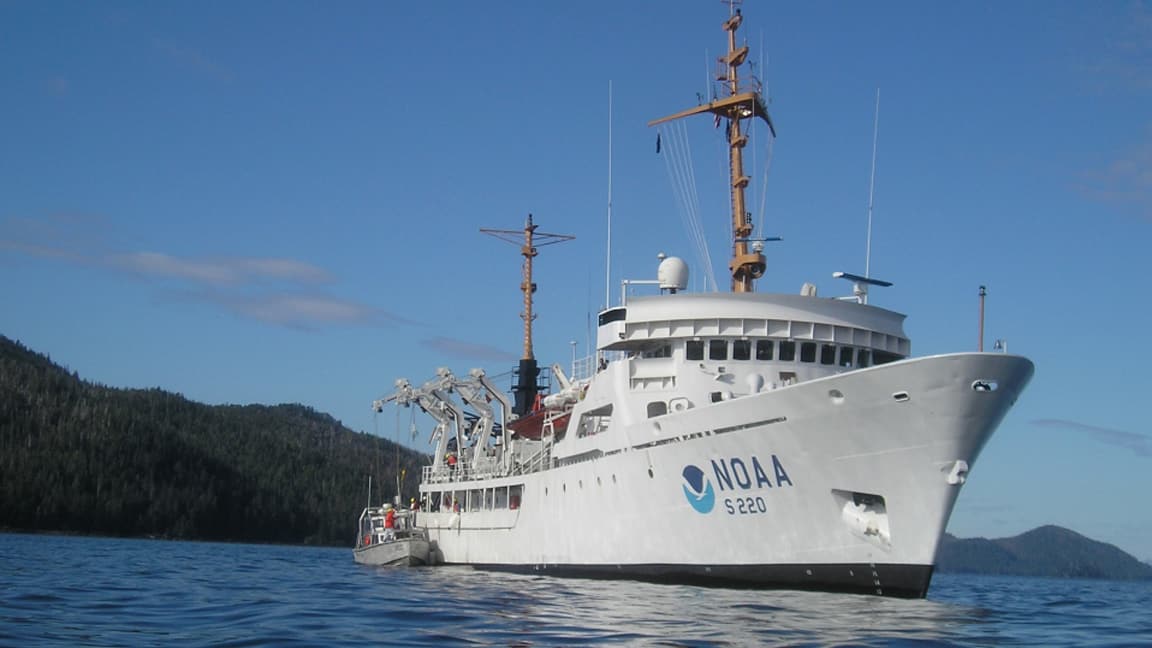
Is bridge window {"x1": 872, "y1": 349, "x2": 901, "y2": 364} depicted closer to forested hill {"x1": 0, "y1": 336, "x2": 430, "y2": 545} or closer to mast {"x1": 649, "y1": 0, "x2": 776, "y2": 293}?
mast {"x1": 649, "y1": 0, "x2": 776, "y2": 293}

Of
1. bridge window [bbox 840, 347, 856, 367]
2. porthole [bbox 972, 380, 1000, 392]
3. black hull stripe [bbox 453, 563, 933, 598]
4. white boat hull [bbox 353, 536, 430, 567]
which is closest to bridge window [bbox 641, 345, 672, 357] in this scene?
bridge window [bbox 840, 347, 856, 367]

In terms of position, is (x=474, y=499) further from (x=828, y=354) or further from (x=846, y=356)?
(x=846, y=356)

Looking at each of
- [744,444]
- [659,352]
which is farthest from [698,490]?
[659,352]

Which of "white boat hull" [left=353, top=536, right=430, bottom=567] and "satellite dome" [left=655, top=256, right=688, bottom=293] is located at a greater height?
"satellite dome" [left=655, top=256, right=688, bottom=293]

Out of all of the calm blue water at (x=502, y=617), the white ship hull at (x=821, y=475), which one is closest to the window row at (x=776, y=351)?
the white ship hull at (x=821, y=475)

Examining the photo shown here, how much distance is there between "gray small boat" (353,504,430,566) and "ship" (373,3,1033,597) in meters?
3.78

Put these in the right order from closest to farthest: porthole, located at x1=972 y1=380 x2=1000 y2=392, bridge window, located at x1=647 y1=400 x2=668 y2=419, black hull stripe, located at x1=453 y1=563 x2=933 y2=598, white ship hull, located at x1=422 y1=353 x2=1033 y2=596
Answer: porthole, located at x1=972 y1=380 x2=1000 y2=392 < white ship hull, located at x1=422 y1=353 x2=1033 y2=596 < black hull stripe, located at x1=453 y1=563 x2=933 y2=598 < bridge window, located at x1=647 y1=400 x2=668 y2=419

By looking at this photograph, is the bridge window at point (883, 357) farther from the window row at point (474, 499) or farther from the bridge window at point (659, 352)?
the window row at point (474, 499)

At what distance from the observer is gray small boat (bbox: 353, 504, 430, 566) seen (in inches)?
1694

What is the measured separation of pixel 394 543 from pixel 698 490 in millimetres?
22051

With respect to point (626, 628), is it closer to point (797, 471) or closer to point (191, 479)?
point (797, 471)

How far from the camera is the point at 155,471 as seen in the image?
421ft

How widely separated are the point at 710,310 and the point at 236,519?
11290 centimetres

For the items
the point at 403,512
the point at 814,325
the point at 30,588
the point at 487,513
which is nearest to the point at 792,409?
the point at 814,325
